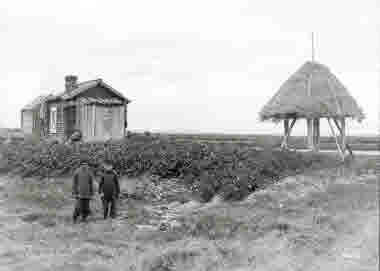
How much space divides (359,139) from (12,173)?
2307 cm

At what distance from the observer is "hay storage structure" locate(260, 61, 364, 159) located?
15719 millimetres

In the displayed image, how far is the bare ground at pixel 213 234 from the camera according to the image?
20.4ft

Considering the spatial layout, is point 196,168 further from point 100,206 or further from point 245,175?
point 100,206

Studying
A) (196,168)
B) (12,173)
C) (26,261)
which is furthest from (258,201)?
(12,173)

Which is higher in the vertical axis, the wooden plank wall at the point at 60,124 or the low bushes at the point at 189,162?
the wooden plank wall at the point at 60,124

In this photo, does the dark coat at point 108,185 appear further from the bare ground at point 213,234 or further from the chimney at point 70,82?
the chimney at point 70,82

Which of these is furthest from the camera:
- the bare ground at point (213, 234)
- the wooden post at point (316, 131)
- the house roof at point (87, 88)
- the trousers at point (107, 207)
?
the house roof at point (87, 88)

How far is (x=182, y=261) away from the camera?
20.6ft

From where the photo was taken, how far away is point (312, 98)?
52.3ft

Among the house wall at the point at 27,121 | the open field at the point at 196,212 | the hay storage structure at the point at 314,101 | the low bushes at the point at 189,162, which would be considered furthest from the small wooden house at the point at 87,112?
the hay storage structure at the point at 314,101

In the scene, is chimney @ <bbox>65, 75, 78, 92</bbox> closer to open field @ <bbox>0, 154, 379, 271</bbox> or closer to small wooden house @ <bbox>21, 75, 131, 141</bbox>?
small wooden house @ <bbox>21, 75, 131, 141</bbox>

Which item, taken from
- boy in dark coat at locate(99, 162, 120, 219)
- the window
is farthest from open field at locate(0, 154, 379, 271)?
the window

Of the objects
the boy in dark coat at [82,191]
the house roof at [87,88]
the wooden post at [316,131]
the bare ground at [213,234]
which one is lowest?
the bare ground at [213,234]

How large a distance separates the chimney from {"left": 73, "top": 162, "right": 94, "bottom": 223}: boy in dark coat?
647 inches
